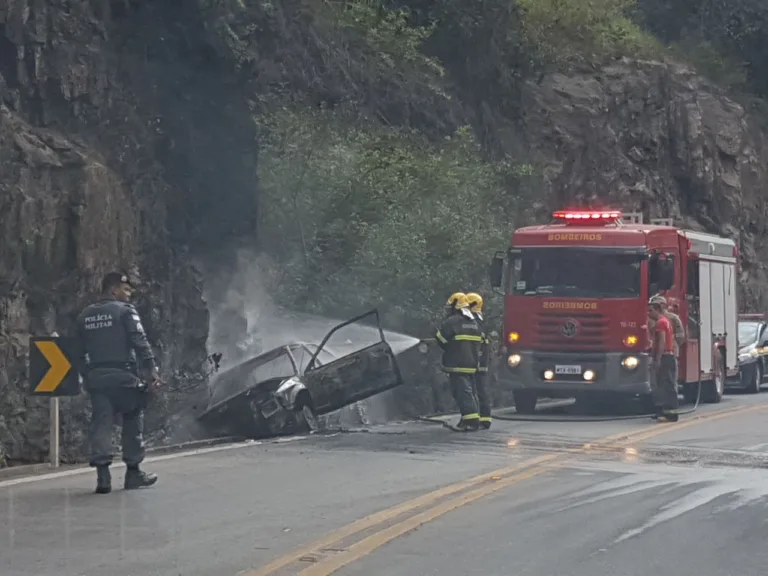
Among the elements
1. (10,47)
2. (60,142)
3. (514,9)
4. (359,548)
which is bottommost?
(359,548)

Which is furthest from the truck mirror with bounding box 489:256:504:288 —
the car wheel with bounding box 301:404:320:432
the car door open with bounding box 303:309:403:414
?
the car wheel with bounding box 301:404:320:432

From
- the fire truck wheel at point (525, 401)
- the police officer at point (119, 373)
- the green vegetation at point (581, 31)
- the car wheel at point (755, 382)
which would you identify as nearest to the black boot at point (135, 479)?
the police officer at point (119, 373)

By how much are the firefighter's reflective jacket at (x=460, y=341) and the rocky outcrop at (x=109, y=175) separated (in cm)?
462

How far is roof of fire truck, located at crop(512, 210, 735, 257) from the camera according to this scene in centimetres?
2022

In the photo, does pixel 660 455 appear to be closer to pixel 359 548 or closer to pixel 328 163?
pixel 359 548

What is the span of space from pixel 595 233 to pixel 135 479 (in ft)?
33.6

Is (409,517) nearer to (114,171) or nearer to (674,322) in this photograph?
(674,322)

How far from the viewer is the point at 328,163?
24.1m

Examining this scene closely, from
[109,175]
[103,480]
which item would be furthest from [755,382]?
[103,480]

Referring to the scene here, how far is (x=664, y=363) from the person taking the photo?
19.5 m

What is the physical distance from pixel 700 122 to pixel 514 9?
868cm

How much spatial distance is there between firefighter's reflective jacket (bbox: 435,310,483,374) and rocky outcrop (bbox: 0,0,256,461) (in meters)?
4.62

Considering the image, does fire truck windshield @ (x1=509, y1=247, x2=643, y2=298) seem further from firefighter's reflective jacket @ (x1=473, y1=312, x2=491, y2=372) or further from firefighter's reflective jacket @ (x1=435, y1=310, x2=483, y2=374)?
firefighter's reflective jacket @ (x1=435, y1=310, x2=483, y2=374)

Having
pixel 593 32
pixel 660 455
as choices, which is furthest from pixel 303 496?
pixel 593 32
